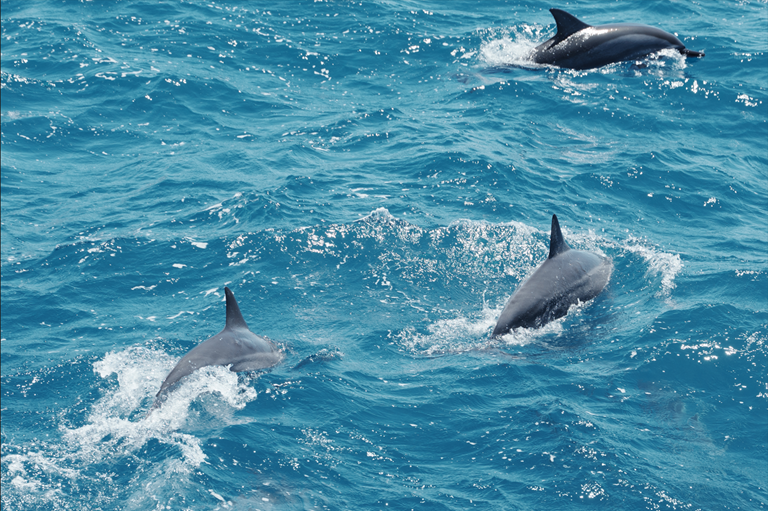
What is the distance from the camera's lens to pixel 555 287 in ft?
59.9

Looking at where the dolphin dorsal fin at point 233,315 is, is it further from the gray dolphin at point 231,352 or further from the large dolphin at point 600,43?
the large dolphin at point 600,43

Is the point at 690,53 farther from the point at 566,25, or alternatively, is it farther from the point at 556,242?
the point at 556,242

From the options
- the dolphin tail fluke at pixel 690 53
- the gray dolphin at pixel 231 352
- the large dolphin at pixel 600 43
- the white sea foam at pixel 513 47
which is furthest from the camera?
the white sea foam at pixel 513 47

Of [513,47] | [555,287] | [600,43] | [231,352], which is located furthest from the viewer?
[513,47]

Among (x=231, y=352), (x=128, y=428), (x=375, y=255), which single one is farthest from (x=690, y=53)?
(x=128, y=428)

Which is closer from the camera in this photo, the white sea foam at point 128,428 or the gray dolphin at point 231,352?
the white sea foam at point 128,428

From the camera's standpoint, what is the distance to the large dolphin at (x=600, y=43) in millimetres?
28641

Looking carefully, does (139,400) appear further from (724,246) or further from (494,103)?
(494,103)

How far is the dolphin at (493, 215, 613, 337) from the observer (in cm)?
1767

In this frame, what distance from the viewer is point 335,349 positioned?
58.1ft

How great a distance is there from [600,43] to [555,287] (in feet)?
44.7

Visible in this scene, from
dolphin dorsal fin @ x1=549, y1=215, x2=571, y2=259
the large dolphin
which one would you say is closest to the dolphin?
dolphin dorsal fin @ x1=549, y1=215, x2=571, y2=259

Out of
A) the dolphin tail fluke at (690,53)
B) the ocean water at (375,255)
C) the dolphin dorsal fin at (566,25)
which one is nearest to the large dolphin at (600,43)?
the dolphin dorsal fin at (566,25)

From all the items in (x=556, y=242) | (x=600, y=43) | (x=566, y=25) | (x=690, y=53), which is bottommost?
(x=556, y=242)
